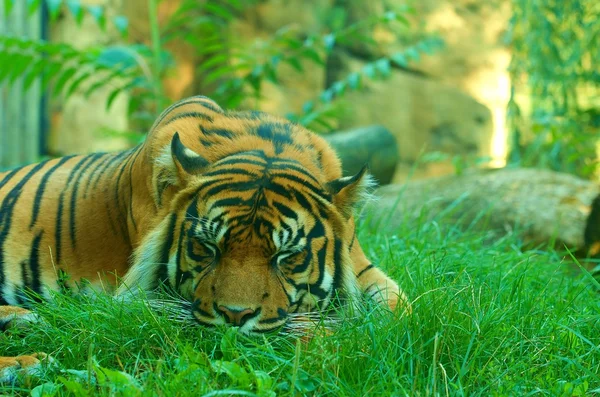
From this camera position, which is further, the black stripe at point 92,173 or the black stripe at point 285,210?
the black stripe at point 92,173

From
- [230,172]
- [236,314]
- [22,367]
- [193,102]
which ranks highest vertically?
[193,102]

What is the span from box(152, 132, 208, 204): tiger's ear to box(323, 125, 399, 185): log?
130 inches

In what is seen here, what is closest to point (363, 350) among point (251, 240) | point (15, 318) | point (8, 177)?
point (251, 240)

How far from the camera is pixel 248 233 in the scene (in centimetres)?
298

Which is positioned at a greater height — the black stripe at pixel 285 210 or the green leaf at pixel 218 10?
the green leaf at pixel 218 10

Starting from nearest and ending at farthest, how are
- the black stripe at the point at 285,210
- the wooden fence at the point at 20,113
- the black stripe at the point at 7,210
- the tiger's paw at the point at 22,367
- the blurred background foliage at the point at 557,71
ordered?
the tiger's paw at the point at 22,367 → the black stripe at the point at 285,210 → the black stripe at the point at 7,210 → the blurred background foliage at the point at 557,71 → the wooden fence at the point at 20,113

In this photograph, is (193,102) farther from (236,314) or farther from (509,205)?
(509,205)

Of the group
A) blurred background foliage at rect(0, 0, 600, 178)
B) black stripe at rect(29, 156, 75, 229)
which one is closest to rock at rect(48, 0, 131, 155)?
blurred background foliage at rect(0, 0, 600, 178)

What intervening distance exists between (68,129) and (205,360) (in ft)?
25.1

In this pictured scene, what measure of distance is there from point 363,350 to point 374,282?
2.39 ft

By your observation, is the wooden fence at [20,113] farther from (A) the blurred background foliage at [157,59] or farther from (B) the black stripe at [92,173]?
(B) the black stripe at [92,173]

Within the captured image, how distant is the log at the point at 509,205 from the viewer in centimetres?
533

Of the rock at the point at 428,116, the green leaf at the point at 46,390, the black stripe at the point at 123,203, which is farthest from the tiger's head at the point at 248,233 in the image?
the rock at the point at 428,116

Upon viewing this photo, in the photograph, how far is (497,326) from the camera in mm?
2949
